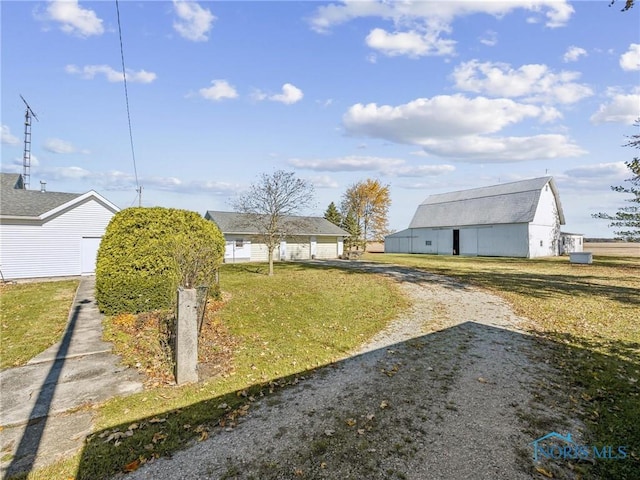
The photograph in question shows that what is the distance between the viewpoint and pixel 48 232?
54.7ft

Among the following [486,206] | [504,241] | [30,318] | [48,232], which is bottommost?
Result: [30,318]

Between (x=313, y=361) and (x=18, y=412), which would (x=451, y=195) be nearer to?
(x=313, y=361)

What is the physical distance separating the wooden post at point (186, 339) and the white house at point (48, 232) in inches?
630

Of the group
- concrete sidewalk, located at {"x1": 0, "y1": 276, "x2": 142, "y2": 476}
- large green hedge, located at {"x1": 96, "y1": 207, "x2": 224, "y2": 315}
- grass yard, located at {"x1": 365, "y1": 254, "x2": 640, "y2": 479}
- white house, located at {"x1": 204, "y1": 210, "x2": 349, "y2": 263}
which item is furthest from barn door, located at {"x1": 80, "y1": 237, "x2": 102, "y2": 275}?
grass yard, located at {"x1": 365, "y1": 254, "x2": 640, "y2": 479}

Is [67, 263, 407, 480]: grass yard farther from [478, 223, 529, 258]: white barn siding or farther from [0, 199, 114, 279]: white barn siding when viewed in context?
[478, 223, 529, 258]: white barn siding

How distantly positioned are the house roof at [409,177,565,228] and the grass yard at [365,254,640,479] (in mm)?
18383

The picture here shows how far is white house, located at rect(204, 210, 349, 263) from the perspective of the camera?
1075 inches

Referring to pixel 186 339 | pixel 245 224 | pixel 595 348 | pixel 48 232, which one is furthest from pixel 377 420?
pixel 245 224

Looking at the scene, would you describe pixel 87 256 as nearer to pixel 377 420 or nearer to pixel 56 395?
pixel 56 395

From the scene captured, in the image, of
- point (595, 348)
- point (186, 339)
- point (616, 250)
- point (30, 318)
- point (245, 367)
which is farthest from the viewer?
point (616, 250)

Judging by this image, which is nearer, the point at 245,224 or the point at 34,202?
the point at 34,202

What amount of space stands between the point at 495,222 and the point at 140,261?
108ft
